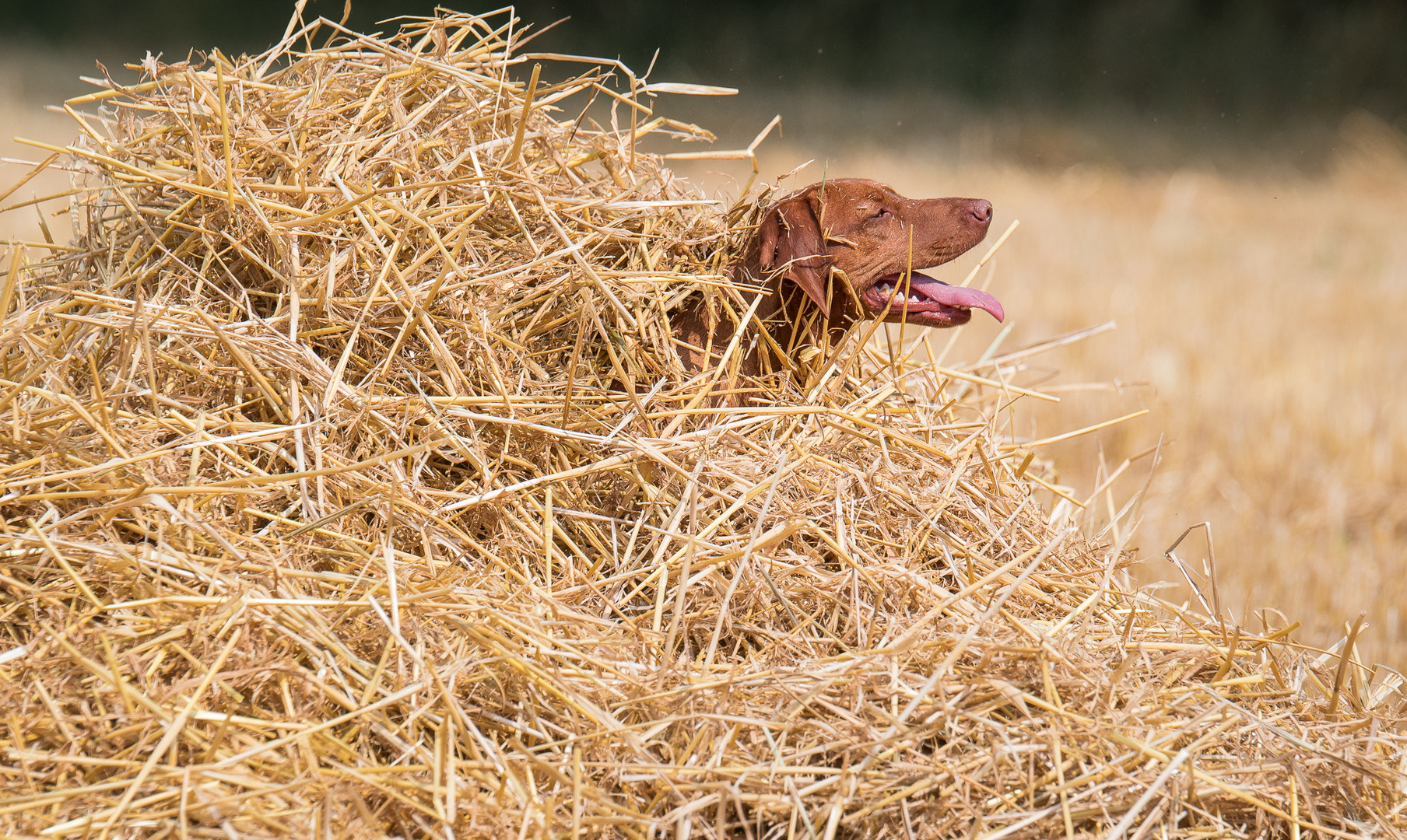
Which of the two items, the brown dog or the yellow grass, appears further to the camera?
the yellow grass

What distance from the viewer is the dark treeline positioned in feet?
39.0

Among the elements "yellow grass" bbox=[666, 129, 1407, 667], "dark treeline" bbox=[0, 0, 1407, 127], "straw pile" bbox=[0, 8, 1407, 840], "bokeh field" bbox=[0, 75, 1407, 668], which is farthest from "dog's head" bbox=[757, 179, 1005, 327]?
"dark treeline" bbox=[0, 0, 1407, 127]

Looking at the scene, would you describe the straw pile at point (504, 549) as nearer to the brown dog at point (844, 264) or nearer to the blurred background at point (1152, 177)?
the brown dog at point (844, 264)

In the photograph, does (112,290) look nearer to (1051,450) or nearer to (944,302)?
(944,302)

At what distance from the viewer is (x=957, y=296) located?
6.82ft

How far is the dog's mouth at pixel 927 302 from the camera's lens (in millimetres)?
2060

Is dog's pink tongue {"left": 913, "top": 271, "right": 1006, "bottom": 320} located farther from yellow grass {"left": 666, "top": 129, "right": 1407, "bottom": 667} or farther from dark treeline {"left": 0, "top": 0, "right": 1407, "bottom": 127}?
dark treeline {"left": 0, "top": 0, "right": 1407, "bottom": 127}

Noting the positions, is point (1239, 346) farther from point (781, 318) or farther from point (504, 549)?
point (504, 549)

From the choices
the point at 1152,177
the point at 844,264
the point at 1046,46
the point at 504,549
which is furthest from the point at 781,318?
the point at 1046,46

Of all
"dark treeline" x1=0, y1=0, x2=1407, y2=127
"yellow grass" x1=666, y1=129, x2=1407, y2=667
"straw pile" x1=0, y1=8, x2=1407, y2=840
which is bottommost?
"yellow grass" x1=666, y1=129, x2=1407, y2=667

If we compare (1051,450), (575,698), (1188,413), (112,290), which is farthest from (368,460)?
(1188,413)

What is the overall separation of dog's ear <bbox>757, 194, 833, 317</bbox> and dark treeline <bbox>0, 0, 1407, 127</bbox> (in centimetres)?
926

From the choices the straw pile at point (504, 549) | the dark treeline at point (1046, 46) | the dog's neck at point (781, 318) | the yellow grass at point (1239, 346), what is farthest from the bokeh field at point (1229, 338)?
the dark treeline at point (1046, 46)

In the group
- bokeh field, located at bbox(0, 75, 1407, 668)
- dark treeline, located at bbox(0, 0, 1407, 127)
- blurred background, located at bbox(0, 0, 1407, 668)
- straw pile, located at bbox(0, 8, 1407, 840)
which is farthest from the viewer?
dark treeline, located at bbox(0, 0, 1407, 127)
